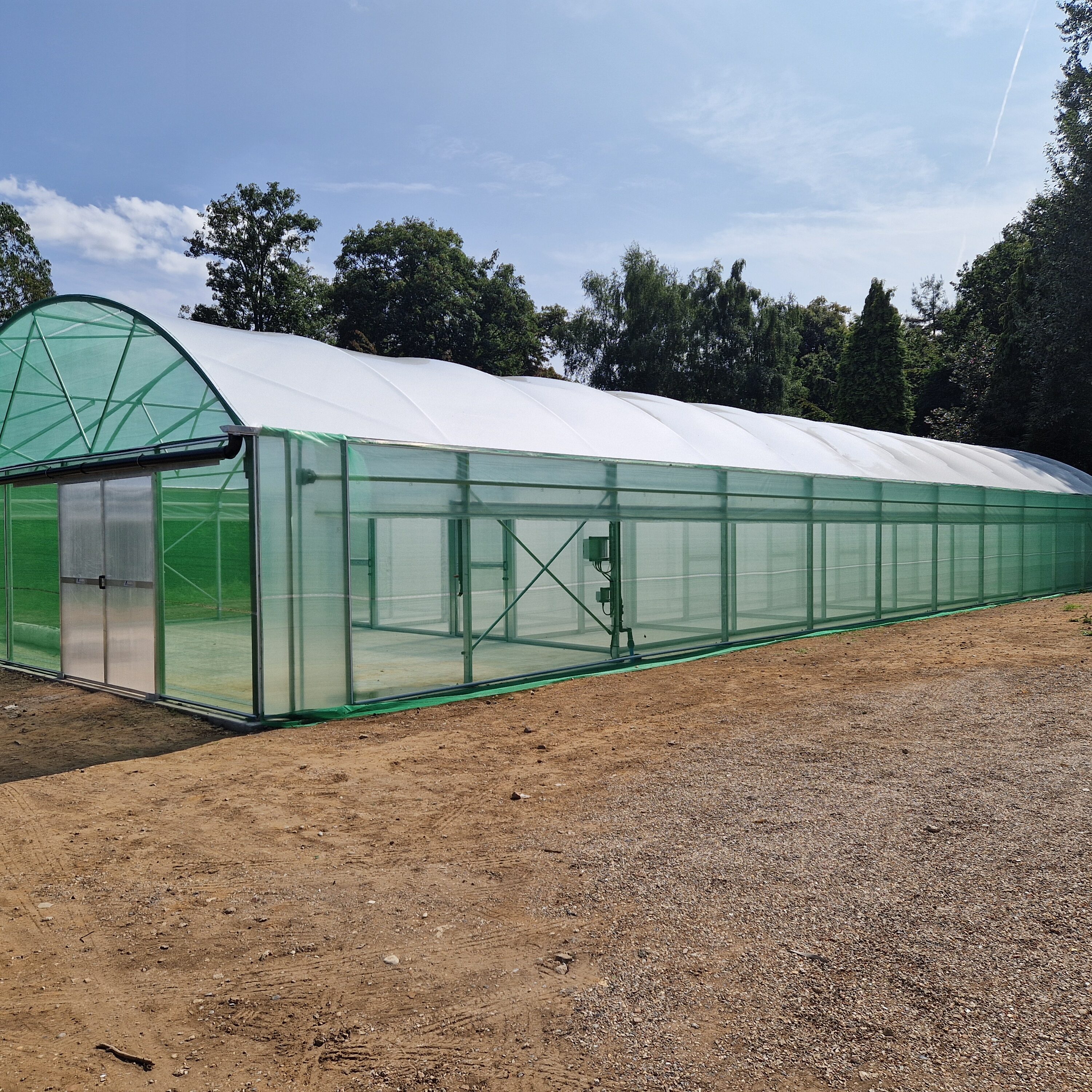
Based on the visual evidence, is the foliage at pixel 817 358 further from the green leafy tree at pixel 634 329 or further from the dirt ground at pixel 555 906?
the dirt ground at pixel 555 906

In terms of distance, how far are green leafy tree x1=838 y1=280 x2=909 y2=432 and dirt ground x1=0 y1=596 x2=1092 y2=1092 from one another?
39.7 metres

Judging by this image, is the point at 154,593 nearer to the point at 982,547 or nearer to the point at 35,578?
the point at 35,578

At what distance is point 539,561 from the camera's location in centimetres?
1184

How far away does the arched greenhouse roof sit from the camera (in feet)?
35.7

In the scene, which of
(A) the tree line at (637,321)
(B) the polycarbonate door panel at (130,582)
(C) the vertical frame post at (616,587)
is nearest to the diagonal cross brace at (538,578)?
(C) the vertical frame post at (616,587)

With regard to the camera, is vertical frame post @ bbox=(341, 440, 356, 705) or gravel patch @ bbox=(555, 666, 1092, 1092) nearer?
gravel patch @ bbox=(555, 666, 1092, 1092)

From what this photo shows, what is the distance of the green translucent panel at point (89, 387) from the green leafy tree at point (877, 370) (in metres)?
38.0

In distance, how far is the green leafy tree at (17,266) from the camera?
34969 millimetres

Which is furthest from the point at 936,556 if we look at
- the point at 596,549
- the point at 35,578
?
the point at 35,578

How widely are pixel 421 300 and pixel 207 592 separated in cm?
3523

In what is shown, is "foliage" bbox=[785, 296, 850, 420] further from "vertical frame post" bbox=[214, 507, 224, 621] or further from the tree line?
"vertical frame post" bbox=[214, 507, 224, 621]

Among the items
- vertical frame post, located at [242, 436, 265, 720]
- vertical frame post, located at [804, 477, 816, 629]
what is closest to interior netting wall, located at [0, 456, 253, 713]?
vertical frame post, located at [242, 436, 265, 720]

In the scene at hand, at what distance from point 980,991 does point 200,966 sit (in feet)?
10.5

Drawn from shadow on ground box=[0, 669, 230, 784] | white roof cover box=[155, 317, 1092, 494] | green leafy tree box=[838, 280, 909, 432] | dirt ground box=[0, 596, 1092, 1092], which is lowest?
shadow on ground box=[0, 669, 230, 784]
